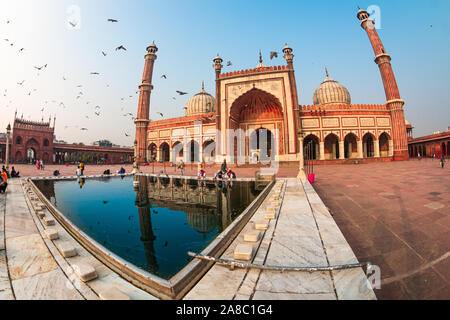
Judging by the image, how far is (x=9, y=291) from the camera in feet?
5.60

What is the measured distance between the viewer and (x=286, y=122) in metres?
21.2

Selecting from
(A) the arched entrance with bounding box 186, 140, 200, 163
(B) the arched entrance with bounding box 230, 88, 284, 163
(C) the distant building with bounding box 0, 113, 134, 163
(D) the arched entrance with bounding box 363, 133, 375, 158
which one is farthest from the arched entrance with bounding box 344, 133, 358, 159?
(C) the distant building with bounding box 0, 113, 134, 163

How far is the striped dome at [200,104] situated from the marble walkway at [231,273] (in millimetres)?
30206

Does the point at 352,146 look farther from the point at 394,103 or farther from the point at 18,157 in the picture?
the point at 18,157

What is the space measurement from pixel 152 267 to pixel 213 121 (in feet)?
80.4

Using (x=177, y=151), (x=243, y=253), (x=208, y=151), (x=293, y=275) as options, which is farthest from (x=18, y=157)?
(x=293, y=275)

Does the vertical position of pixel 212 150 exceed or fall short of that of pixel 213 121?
it falls short

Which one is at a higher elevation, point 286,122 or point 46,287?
point 286,122

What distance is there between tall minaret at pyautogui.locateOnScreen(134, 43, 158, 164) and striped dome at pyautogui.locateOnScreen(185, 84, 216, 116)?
6.63 metres

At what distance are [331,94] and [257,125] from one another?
1282 centimetres

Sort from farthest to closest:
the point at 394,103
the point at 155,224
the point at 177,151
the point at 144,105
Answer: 1. the point at 177,151
2. the point at 144,105
3. the point at 394,103
4. the point at 155,224
